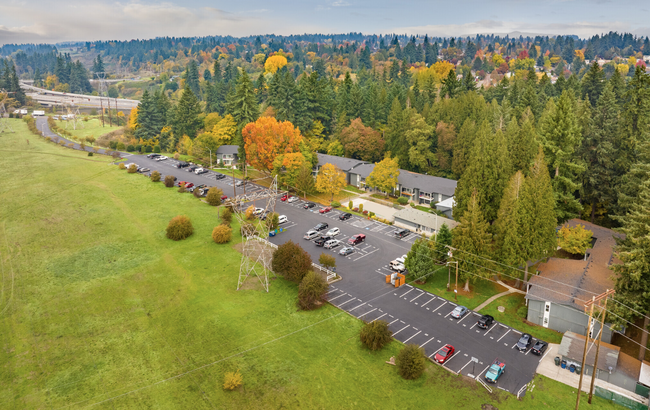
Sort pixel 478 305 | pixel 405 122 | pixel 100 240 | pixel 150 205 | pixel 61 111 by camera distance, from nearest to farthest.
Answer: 1. pixel 478 305
2. pixel 100 240
3. pixel 150 205
4. pixel 405 122
5. pixel 61 111

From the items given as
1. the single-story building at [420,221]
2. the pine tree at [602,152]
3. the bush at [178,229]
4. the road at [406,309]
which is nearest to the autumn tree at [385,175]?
the single-story building at [420,221]

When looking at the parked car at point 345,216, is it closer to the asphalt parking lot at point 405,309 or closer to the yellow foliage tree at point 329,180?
the asphalt parking lot at point 405,309

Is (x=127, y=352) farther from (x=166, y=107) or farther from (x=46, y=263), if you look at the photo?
(x=166, y=107)

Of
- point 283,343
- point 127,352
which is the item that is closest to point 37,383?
point 127,352

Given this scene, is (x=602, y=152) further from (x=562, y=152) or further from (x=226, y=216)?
(x=226, y=216)

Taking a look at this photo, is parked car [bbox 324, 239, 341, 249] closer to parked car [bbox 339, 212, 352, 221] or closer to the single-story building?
parked car [bbox 339, 212, 352, 221]

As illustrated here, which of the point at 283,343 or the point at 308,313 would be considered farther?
the point at 308,313

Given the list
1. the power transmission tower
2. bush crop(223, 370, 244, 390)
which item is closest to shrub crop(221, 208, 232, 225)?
the power transmission tower
